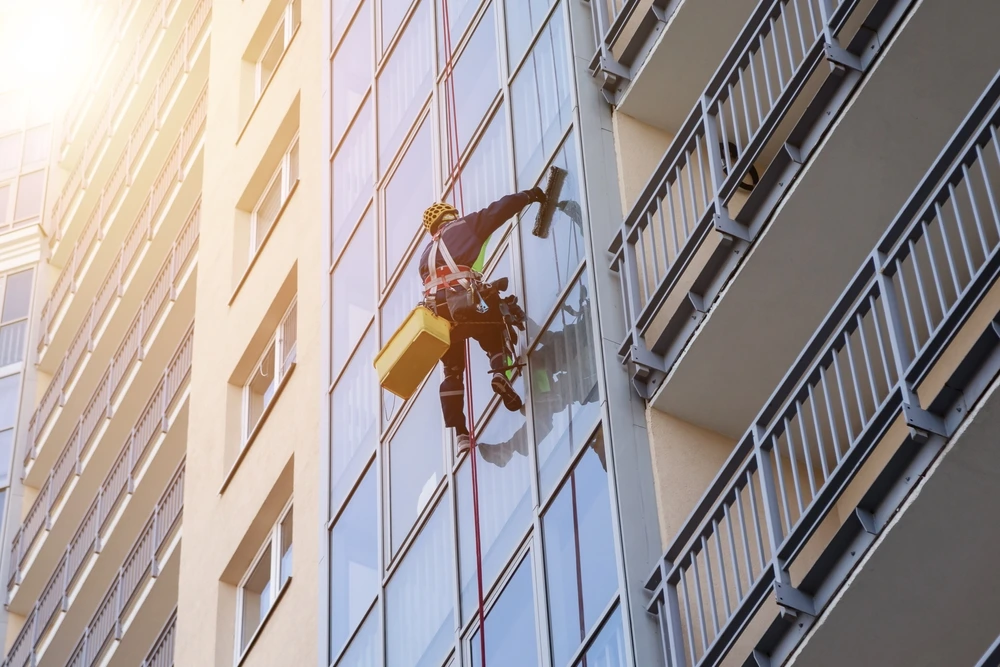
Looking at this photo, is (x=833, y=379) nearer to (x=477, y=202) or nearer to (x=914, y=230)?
(x=914, y=230)

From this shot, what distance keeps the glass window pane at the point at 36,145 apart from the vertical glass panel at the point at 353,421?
2466cm

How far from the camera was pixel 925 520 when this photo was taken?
8938 millimetres

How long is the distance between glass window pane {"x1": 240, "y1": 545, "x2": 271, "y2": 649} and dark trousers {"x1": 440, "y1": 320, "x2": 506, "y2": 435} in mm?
5660

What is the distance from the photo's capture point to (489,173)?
14312 mm

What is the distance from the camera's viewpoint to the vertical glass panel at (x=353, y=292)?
52.7 ft

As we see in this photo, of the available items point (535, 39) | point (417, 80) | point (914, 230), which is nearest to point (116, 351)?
point (417, 80)

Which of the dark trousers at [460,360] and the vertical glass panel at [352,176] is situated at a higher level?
the vertical glass panel at [352,176]

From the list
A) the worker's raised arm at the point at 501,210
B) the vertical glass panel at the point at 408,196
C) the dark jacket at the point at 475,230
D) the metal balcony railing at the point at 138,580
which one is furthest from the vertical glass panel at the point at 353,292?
the metal balcony railing at the point at 138,580

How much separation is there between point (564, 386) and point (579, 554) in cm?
145

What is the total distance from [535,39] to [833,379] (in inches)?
164

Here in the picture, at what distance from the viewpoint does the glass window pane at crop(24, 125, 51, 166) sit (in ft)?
127

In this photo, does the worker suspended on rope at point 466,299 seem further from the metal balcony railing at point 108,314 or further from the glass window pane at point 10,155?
the glass window pane at point 10,155

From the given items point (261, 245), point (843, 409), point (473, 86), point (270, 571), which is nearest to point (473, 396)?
point (473, 86)

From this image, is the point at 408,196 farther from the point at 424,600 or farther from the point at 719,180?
the point at 719,180
